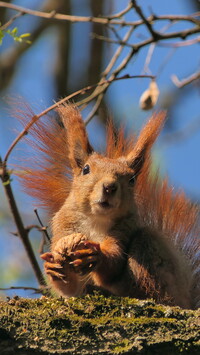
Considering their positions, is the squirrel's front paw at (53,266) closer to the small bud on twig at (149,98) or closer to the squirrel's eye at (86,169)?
the squirrel's eye at (86,169)

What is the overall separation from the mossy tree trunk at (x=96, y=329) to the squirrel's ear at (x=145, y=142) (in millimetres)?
1301

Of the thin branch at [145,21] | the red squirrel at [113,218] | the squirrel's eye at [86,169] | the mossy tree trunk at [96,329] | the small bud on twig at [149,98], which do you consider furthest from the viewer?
the small bud on twig at [149,98]

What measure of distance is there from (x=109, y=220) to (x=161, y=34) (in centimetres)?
129

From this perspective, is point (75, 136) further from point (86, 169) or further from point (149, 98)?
point (149, 98)

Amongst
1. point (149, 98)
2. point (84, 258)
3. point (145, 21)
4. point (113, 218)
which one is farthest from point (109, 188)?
point (145, 21)

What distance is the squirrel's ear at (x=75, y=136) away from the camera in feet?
12.7

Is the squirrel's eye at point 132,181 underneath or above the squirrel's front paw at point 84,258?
above

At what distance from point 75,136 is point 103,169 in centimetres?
33

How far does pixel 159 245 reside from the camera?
3438 mm

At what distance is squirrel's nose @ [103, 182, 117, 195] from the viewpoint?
3490mm

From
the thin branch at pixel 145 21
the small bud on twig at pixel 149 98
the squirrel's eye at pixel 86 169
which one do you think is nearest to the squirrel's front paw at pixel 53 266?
the squirrel's eye at pixel 86 169

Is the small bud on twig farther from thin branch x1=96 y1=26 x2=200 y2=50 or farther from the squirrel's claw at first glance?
the squirrel's claw

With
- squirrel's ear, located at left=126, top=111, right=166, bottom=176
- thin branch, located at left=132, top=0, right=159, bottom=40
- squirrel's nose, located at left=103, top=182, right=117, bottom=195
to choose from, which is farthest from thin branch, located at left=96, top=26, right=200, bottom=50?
squirrel's nose, located at left=103, top=182, right=117, bottom=195

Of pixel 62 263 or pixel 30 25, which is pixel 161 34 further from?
pixel 30 25
